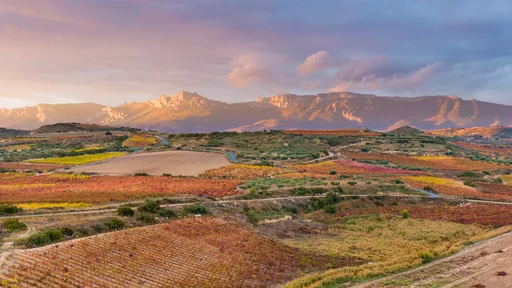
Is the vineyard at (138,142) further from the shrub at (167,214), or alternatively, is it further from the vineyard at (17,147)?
the shrub at (167,214)

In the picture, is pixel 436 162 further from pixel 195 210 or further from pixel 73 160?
pixel 73 160

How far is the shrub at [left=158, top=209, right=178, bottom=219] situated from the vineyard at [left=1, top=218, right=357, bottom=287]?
7.54ft

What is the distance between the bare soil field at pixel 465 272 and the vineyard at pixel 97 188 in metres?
27.1

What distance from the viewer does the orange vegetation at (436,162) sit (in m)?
89.6

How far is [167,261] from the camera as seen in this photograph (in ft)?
71.2

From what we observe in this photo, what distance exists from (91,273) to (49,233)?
19.1 feet

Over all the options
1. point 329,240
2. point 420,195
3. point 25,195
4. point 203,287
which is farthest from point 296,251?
point 420,195

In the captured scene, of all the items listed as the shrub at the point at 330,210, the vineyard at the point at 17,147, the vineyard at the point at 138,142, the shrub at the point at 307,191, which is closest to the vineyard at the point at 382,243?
the shrub at the point at 330,210

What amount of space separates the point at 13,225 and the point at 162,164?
190 ft

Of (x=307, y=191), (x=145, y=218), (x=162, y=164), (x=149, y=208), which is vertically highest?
(x=149, y=208)

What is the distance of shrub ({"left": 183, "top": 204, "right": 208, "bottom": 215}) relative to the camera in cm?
3336

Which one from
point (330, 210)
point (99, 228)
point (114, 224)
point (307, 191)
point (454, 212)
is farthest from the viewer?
point (307, 191)

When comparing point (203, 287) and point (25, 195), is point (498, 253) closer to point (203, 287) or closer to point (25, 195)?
point (203, 287)

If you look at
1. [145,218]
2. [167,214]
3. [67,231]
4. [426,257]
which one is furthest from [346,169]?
[67,231]
